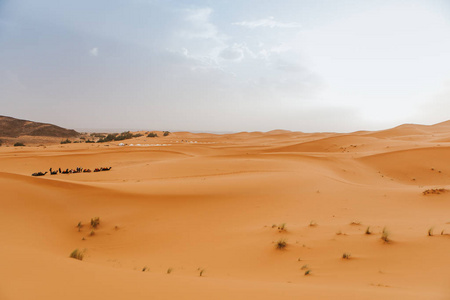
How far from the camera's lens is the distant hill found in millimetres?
35656

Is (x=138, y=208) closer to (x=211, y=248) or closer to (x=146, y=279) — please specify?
(x=211, y=248)

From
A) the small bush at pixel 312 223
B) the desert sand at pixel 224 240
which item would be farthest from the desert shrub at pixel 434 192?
the small bush at pixel 312 223

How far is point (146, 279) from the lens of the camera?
2664 mm

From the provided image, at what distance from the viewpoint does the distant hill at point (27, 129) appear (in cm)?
3566

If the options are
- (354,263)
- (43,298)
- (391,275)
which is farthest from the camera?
(354,263)

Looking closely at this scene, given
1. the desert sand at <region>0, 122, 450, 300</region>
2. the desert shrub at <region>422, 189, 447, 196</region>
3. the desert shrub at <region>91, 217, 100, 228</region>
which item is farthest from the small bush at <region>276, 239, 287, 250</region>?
the desert shrub at <region>422, 189, 447, 196</region>

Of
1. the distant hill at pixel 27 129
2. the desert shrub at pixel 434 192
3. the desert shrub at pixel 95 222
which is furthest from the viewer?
the distant hill at pixel 27 129

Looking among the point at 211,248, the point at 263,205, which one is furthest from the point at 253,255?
the point at 263,205

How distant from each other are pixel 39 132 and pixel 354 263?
44.9 metres

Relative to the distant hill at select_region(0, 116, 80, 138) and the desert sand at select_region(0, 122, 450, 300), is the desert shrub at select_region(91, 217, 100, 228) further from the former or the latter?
the distant hill at select_region(0, 116, 80, 138)

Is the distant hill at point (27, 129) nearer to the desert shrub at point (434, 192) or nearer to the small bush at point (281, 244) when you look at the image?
the small bush at point (281, 244)

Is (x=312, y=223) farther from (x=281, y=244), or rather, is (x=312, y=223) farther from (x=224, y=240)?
(x=224, y=240)

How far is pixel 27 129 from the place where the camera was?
3731 cm

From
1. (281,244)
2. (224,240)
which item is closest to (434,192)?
(281,244)
